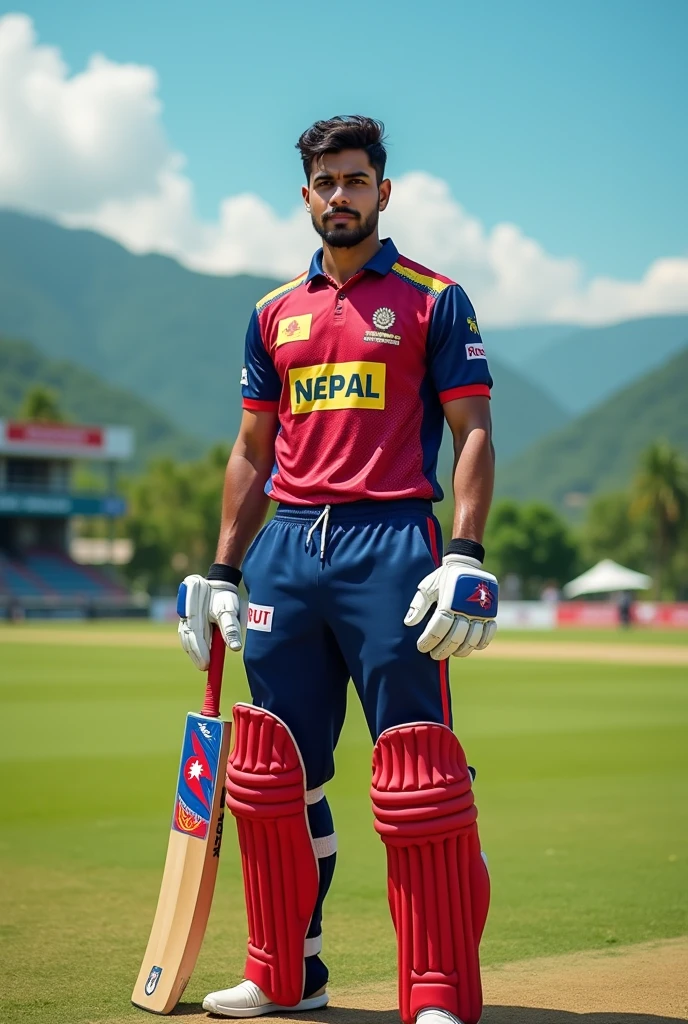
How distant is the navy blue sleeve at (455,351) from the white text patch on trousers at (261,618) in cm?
83

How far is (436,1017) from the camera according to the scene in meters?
3.64

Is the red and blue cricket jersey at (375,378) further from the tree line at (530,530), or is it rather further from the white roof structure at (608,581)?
the tree line at (530,530)

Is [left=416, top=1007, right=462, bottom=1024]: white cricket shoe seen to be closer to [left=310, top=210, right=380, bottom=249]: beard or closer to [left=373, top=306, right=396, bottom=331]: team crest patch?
[left=373, top=306, right=396, bottom=331]: team crest patch

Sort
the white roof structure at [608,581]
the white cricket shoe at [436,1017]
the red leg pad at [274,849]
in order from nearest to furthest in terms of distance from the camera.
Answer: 1. the white cricket shoe at [436,1017]
2. the red leg pad at [274,849]
3. the white roof structure at [608,581]

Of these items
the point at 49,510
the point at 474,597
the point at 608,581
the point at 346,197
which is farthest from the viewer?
the point at 49,510

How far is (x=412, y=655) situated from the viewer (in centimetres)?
384

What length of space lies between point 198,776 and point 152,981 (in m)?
0.62

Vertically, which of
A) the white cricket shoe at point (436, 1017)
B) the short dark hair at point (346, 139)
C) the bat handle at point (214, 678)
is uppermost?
the short dark hair at point (346, 139)

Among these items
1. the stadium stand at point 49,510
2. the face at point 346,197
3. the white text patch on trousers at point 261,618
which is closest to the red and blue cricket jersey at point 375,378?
the face at point 346,197

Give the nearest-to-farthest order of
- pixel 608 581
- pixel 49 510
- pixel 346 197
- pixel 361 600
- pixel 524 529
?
1. pixel 361 600
2. pixel 346 197
3. pixel 608 581
4. pixel 49 510
5. pixel 524 529

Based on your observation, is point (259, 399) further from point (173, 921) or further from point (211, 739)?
point (173, 921)

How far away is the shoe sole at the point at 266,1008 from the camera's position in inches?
156

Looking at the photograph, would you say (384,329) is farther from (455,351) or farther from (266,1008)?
(266,1008)

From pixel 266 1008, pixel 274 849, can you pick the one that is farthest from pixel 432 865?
pixel 266 1008
